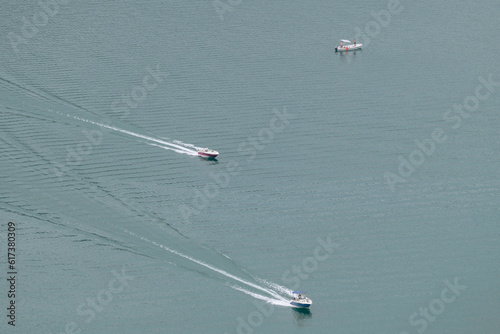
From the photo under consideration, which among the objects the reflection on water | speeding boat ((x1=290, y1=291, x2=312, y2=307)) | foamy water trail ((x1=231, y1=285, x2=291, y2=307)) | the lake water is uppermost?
the lake water

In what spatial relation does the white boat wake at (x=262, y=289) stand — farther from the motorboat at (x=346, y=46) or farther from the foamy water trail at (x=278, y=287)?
the motorboat at (x=346, y=46)

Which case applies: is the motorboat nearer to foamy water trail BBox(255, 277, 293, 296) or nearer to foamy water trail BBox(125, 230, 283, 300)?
foamy water trail BBox(125, 230, 283, 300)

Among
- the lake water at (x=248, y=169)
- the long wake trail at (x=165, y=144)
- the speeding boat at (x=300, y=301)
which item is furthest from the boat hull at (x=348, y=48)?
the speeding boat at (x=300, y=301)

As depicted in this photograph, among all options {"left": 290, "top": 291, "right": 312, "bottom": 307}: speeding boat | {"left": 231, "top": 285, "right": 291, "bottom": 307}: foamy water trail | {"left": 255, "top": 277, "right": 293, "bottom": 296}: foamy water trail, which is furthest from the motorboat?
{"left": 290, "top": 291, "right": 312, "bottom": 307}: speeding boat

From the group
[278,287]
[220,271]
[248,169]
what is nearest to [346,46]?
[248,169]

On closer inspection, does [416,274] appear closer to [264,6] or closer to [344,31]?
[344,31]
